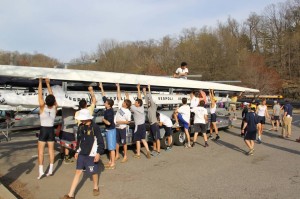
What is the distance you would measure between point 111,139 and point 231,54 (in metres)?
42.2

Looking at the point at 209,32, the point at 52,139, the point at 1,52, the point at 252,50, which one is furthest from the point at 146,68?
the point at 52,139

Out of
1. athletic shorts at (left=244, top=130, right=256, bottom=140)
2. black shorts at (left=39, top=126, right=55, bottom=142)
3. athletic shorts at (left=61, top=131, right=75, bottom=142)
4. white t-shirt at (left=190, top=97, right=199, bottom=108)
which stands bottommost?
athletic shorts at (left=244, top=130, right=256, bottom=140)

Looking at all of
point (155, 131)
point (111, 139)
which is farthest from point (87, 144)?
point (155, 131)

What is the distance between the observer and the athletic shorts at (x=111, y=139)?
7.96 m

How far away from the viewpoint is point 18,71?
27.1 ft

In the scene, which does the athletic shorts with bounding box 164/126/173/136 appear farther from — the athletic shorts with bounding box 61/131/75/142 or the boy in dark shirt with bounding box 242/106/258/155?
the athletic shorts with bounding box 61/131/75/142

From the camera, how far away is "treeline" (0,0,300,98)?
45.9m

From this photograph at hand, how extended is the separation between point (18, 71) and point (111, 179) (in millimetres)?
3638

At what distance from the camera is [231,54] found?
47531mm

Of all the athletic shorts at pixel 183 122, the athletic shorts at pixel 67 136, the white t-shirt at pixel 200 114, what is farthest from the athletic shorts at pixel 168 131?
the athletic shorts at pixel 67 136

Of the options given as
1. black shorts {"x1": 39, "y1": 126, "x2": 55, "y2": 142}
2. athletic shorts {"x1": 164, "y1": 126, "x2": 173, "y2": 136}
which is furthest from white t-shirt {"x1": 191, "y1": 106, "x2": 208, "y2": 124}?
black shorts {"x1": 39, "y1": 126, "x2": 55, "y2": 142}

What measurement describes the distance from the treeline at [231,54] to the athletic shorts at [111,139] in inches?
1518

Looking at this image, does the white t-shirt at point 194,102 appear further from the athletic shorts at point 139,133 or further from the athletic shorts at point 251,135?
the athletic shorts at point 139,133

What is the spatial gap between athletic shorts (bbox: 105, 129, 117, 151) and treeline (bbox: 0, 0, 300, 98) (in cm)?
3855
